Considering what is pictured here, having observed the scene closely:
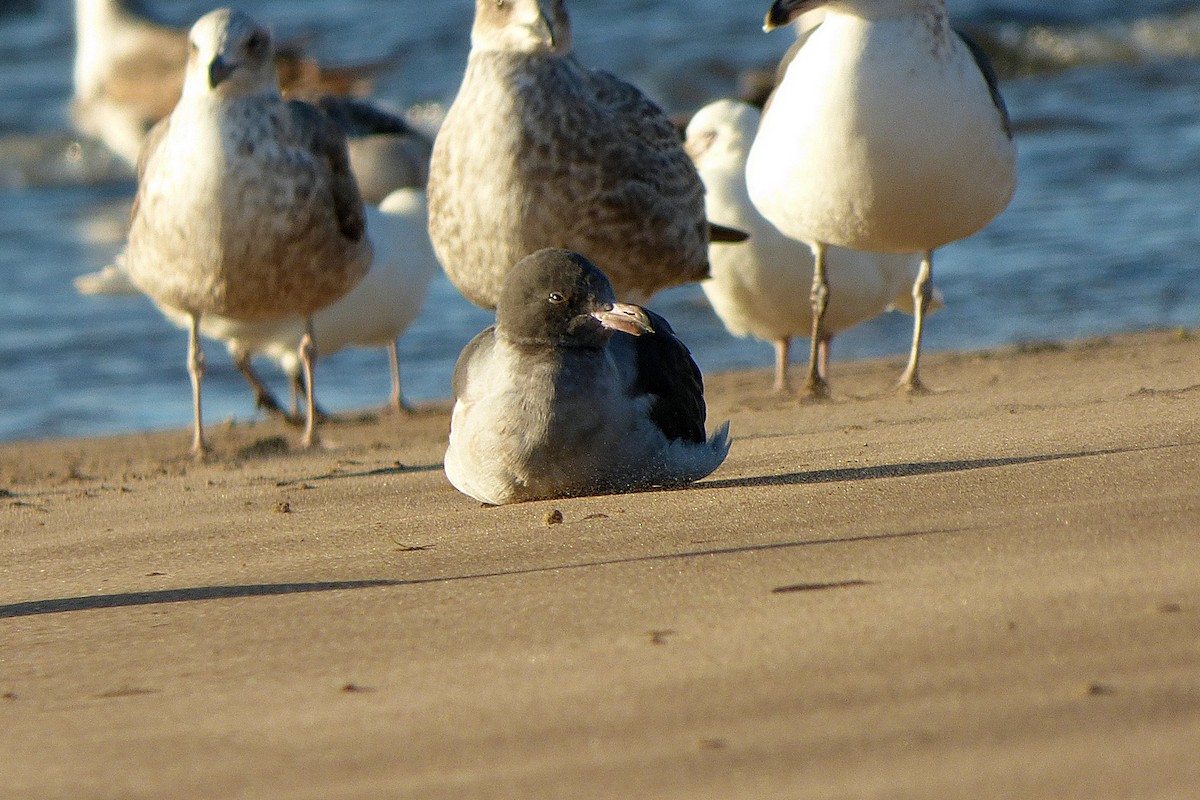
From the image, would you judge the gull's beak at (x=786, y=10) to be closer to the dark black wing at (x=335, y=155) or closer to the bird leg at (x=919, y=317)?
the bird leg at (x=919, y=317)

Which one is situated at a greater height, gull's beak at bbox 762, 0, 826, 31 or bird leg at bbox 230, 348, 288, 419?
gull's beak at bbox 762, 0, 826, 31

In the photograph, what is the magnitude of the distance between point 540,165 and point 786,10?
3.21 feet

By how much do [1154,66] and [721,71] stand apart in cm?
481

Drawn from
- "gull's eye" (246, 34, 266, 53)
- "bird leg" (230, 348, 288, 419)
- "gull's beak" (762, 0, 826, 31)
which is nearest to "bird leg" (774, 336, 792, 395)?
"gull's beak" (762, 0, 826, 31)

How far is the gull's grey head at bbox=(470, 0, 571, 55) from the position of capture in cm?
633

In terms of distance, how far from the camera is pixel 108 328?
11312mm

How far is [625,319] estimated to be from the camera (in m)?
4.47

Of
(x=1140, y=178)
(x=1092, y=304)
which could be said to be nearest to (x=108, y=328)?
(x=1092, y=304)

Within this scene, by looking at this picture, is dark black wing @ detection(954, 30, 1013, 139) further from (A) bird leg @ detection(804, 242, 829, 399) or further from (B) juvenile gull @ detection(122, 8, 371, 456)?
(B) juvenile gull @ detection(122, 8, 371, 456)

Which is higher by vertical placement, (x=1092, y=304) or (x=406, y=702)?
(x=406, y=702)

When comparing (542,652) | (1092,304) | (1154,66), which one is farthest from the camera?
(1154,66)

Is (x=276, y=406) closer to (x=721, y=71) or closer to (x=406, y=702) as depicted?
(x=406, y=702)

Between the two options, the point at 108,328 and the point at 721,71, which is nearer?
the point at 108,328

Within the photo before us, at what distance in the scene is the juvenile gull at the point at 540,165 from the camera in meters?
6.21
